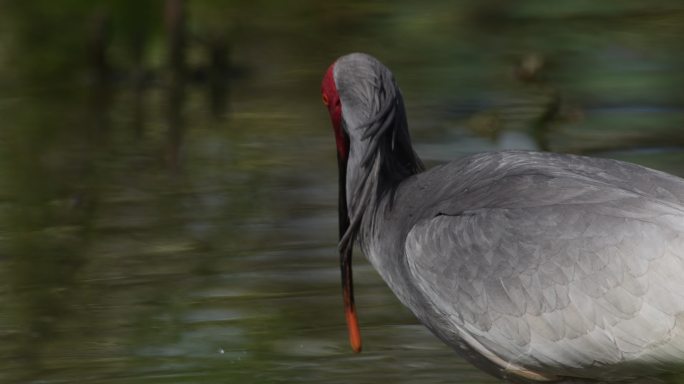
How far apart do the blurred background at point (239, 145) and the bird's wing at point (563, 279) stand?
724 millimetres

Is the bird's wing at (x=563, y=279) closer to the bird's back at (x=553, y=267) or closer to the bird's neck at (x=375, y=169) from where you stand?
the bird's back at (x=553, y=267)

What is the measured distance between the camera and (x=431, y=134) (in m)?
9.72

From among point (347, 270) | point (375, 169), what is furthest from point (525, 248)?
point (347, 270)

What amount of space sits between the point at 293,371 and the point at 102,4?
6.10 meters

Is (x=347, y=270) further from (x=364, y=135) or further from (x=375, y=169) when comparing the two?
(x=364, y=135)

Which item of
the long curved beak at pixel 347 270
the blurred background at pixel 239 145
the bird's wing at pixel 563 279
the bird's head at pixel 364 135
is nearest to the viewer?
the bird's wing at pixel 563 279

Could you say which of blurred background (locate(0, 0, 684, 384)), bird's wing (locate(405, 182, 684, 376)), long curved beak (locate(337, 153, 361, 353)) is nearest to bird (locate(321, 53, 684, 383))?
bird's wing (locate(405, 182, 684, 376))

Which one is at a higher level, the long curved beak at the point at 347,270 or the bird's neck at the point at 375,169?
the bird's neck at the point at 375,169

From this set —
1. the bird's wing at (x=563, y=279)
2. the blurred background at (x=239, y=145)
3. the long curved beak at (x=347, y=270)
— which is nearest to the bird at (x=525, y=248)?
the bird's wing at (x=563, y=279)

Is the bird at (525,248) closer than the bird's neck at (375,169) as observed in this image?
Yes

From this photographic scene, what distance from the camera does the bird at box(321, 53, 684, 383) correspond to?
5.43m

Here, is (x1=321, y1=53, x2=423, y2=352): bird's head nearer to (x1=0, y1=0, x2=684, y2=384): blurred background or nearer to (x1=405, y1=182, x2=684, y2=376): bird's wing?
(x1=405, y1=182, x2=684, y2=376): bird's wing

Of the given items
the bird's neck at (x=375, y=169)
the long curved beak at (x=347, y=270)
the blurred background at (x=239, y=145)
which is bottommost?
the blurred background at (x=239, y=145)

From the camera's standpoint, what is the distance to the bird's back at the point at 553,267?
5410 mm
